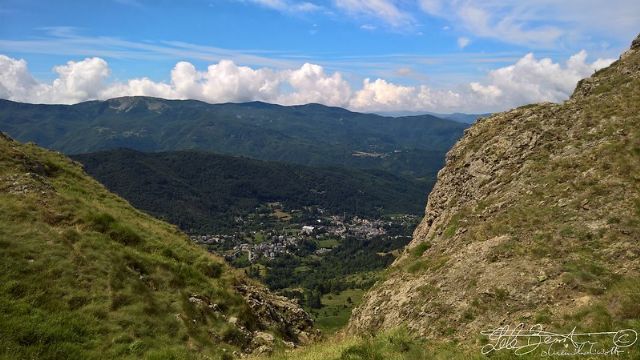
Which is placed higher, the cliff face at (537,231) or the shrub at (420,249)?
the cliff face at (537,231)

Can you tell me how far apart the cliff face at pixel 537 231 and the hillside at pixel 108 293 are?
308 inches

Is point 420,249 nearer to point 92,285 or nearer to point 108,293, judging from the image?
point 108,293

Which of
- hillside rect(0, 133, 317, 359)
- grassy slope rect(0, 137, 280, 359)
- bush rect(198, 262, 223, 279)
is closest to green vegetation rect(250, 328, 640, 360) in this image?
hillside rect(0, 133, 317, 359)

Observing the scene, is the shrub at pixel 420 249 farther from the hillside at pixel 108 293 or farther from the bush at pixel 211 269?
the bush at pixel 211 269

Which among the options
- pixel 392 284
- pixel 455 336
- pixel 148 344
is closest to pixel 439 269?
pixel 392 284

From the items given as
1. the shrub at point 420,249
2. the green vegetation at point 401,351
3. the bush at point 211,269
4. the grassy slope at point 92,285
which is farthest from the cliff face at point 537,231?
the grassy slope at point 92,285

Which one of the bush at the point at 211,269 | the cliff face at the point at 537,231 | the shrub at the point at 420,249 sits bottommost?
the bush at the point at 211,269

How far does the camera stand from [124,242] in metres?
24.9

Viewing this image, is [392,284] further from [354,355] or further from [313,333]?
[354,355]

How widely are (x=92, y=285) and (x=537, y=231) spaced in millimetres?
21601

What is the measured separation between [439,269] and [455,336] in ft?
Answer: 21.7

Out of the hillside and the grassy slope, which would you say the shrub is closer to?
the hillside

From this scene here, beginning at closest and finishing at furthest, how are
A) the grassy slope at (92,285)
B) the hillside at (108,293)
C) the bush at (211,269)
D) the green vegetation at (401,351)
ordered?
the green vegetation at (401,351), the grassy slope at (92,285), the hillside at (108,293), the bush at (211,269)

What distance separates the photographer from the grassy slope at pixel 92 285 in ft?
50.6
